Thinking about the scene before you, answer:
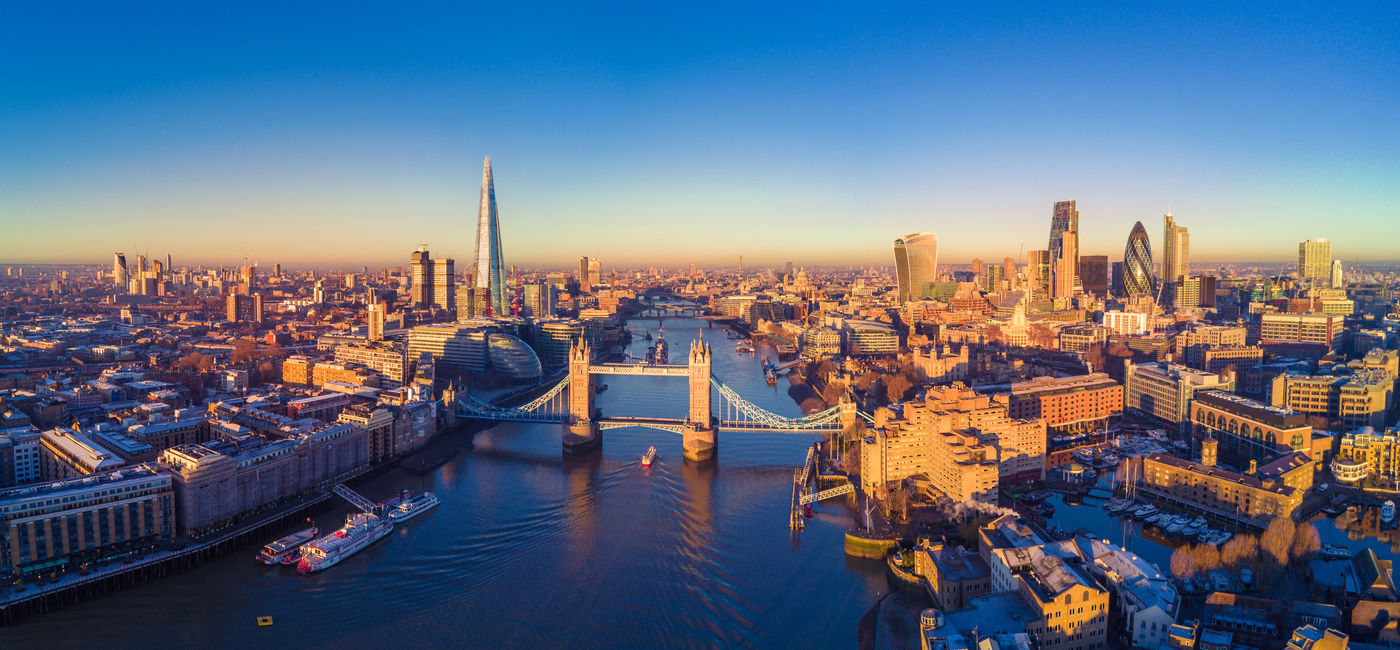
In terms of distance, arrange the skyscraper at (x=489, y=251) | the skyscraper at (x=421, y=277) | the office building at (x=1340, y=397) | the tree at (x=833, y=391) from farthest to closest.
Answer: the skyscraper at (x=421, y=277) < the skyscraper at (x=489, y=251) < the tree at (x=833, y=391) < the office building at (x=1340, y=397)

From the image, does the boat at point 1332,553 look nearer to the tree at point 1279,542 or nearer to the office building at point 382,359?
the tree at point 1279,542

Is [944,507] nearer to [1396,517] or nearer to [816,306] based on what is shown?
[1396,517]

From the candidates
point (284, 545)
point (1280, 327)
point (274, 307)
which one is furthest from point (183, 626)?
point (274, 307)

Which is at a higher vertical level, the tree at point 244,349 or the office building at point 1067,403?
the tree at point 244,349

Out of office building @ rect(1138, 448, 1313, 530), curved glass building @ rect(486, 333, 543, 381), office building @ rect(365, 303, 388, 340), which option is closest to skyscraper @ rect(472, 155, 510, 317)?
office building @ rect(365, 303, 388, 340)

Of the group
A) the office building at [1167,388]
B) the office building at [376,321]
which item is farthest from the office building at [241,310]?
the office building at [1167,388]

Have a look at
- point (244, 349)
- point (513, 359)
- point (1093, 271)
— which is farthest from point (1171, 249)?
point (244, 349)
